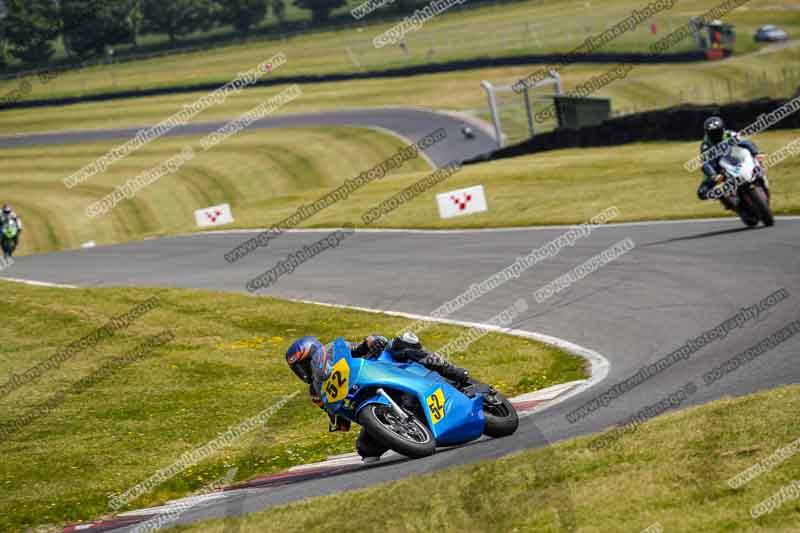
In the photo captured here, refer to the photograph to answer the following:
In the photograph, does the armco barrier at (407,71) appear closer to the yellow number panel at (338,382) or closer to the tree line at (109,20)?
the tree line at (109,20)

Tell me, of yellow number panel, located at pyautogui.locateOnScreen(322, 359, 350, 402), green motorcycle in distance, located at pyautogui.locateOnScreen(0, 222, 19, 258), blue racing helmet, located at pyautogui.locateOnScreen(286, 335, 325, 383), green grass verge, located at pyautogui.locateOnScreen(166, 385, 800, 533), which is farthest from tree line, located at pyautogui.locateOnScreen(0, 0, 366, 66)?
green grass verge, located at pyautogui.locateOnScreen(166, 385, 800, 533)

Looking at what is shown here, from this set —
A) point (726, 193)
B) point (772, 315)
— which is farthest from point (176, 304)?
point (772, 315)

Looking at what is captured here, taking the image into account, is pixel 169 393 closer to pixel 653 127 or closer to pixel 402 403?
pixel 402 403

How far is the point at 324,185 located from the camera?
5356 cm

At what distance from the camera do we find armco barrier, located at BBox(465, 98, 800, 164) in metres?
31.8

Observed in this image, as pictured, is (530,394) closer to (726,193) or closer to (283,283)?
(726,193)

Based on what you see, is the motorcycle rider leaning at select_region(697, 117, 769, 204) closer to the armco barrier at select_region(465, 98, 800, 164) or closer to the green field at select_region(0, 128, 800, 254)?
the green field at select_region(0, 128, 800, 254)

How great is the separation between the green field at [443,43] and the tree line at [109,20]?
3.05 m

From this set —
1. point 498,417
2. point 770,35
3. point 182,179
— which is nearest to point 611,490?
point 498,417

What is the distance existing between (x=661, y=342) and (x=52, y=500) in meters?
7.75

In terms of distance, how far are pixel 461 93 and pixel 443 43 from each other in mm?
14090

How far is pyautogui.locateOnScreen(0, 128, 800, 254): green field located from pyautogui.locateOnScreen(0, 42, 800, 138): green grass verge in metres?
6.65

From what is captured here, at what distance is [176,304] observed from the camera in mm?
22609

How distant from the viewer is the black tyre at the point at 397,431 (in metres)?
9.30
